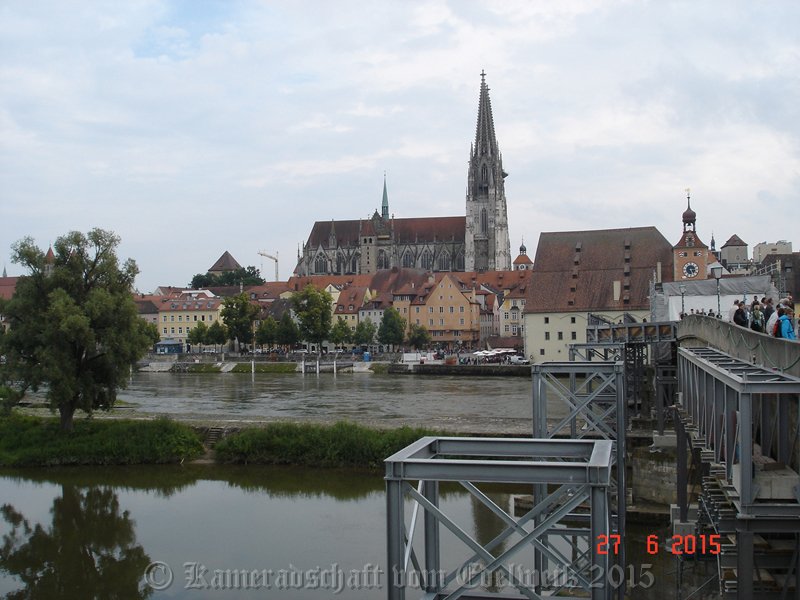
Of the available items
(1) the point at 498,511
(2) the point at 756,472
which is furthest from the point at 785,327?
(1) the point at 498,511

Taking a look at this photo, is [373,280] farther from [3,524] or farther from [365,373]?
[3,524]

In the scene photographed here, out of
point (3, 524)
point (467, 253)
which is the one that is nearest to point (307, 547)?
point (3, 524)

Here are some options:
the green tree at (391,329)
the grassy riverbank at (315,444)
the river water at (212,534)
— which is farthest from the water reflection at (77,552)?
the green tree at (391,329)

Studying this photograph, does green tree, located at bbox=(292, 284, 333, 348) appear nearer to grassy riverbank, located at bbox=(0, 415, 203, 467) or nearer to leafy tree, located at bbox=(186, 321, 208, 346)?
leafy tree, located at bbox=(186, 321, 208, 346)

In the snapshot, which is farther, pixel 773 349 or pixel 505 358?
pixel 505 358

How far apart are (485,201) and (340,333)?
55.2 metres

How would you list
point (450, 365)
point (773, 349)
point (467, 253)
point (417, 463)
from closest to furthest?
point (417, 463) < point (773, 349) < point (450, 365) < point (467, 253)

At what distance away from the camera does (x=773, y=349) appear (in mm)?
10875

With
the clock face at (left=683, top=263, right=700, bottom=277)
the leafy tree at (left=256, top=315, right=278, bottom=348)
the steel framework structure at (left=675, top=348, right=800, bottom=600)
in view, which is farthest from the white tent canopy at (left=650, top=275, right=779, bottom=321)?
the leafy tree at (left=256, top=315, right=278, bottom=348)

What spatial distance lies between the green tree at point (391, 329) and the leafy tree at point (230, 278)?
193ft

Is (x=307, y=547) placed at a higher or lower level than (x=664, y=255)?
lower

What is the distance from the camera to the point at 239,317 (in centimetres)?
10519

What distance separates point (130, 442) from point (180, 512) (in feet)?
30.0

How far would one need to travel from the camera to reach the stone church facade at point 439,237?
493 feet
